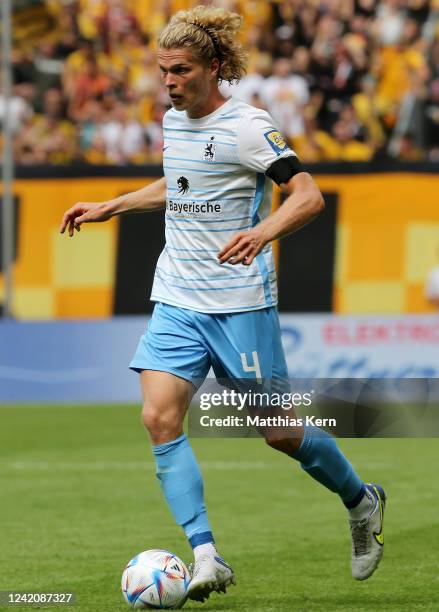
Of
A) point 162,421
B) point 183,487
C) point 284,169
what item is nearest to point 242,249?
point 284,169

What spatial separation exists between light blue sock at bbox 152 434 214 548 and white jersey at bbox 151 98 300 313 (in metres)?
0.60

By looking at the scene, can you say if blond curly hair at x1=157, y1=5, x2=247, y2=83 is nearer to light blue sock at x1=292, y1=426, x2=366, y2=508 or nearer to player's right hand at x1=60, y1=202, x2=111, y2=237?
player's right hand at x1=60, y1=202, x2=111, y2=237

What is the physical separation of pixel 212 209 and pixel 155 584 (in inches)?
60.1

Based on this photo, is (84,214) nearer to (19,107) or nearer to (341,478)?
(341,478)

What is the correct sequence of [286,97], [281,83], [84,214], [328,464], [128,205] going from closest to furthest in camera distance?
[328,464]
[84,214]
[128,205]
[286,97]
[281,83]

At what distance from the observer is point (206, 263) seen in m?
5.83

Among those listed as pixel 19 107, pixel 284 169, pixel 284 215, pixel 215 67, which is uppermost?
pixel 215 67

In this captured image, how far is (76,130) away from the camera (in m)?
18.3

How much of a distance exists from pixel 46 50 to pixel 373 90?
4.99 meters

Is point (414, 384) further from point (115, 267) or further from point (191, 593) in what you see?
point (115, 267)

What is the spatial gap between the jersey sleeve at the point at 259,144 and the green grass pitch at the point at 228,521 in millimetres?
1766

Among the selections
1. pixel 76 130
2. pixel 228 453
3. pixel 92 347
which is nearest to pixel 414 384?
pixel 228 453

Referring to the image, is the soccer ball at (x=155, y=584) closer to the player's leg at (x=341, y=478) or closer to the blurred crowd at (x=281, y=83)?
the player's leg at (x=341, y=478)

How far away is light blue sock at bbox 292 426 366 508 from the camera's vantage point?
5.95 metres
